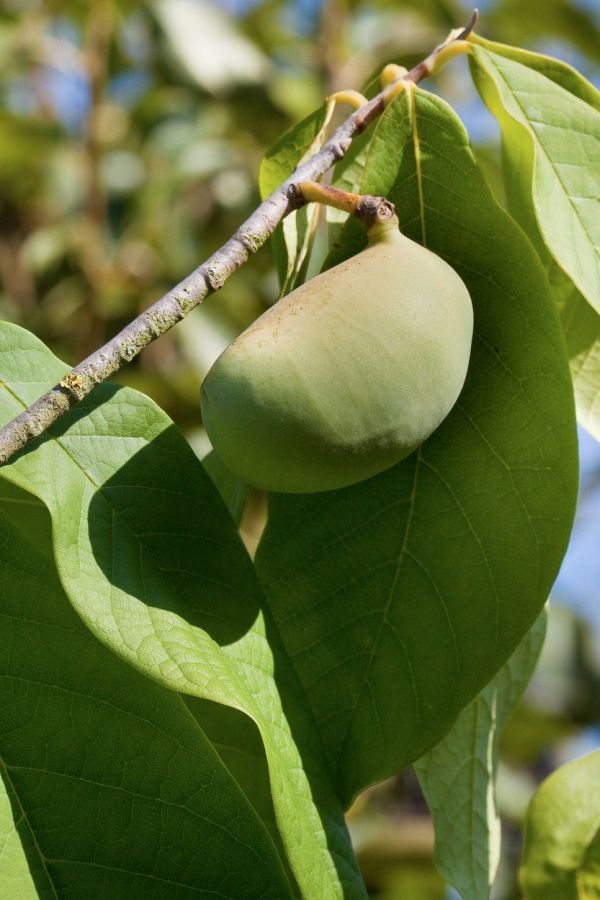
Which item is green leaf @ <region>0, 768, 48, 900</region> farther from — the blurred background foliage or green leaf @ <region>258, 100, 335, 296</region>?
the blurred background foliage

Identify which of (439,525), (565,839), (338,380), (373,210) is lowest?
(565,839)

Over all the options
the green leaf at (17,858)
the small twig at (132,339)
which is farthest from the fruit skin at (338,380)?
the green leaf at (17,858)

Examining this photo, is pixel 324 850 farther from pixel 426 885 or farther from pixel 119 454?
pixel 426 885

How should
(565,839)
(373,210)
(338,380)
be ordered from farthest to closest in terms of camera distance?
(565,839) → (373,210) → (338,380)

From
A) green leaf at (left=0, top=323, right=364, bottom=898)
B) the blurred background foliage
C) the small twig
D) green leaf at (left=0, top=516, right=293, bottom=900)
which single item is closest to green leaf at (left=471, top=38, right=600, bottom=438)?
the small twig

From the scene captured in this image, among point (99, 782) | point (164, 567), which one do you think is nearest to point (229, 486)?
point (164, 567)

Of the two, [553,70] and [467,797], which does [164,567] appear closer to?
[467,797]

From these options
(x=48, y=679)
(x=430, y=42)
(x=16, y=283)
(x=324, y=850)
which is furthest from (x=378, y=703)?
(x=430, y=42)

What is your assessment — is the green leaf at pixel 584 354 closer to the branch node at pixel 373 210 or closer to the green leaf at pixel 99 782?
the branch node at pixel 373 210

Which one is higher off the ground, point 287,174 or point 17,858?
point 287,174
